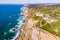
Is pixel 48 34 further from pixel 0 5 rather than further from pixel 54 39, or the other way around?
pixel 0 5

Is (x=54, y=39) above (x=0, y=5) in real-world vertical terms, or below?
below

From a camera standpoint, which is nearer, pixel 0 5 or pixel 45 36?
pixel 45 36

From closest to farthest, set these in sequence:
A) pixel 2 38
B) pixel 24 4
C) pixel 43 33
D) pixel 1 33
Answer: pixel 43 33
pixel 2 38
pixel 1 33
pixel 24 4

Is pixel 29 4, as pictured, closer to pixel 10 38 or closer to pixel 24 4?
pixel 24 4

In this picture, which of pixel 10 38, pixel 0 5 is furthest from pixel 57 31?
pixel 0 5

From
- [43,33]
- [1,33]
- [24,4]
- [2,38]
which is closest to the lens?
[43,33]

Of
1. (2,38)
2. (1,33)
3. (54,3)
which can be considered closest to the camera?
(2,38)

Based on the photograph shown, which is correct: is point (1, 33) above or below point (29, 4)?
below

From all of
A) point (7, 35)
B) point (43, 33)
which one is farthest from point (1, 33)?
point (43, 33)

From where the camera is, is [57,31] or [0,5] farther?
[0,5]
